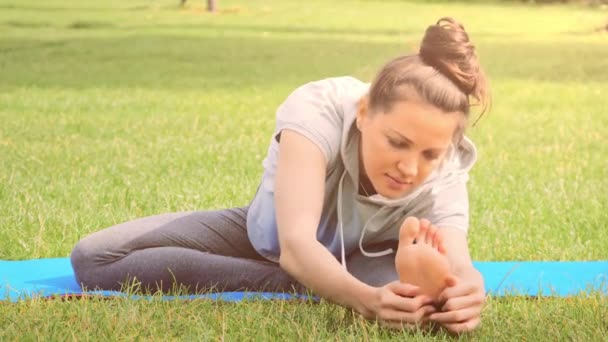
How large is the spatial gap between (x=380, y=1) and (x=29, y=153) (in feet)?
71.1

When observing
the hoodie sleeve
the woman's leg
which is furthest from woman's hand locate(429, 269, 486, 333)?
the woman's leg

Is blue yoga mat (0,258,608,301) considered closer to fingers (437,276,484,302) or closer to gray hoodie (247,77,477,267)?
gray hoodie (247,77,477,267)

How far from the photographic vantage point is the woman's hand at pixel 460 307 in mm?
2629

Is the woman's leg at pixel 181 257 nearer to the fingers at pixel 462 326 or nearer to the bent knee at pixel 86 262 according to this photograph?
the bent knee at pixel 86 262

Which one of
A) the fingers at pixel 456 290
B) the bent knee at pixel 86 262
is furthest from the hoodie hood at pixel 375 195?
the bent knee at pixel 86 262

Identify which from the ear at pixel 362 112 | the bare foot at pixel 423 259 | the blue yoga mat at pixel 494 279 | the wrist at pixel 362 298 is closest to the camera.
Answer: the bare foot at pixel 423 259

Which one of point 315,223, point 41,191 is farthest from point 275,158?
point 41,191

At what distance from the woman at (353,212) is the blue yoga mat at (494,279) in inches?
4.8

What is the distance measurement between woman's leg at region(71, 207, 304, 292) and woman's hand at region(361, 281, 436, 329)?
557 mm

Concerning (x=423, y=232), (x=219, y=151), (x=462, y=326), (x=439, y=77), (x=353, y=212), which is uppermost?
(x=439, y=77)

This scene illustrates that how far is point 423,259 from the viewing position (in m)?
2.57

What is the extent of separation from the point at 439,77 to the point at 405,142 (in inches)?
7.5

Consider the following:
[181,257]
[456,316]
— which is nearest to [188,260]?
[181,257]

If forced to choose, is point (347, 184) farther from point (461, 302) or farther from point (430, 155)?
point (461, 302)
